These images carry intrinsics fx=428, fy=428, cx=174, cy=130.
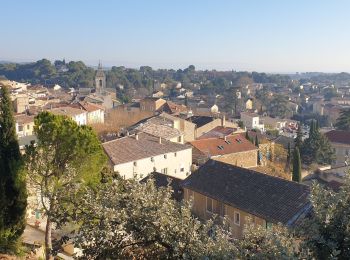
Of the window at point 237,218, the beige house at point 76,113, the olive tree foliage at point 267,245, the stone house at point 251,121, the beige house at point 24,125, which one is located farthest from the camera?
the stone house at point 251,121

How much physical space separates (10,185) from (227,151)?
87.1 ft

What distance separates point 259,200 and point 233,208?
4.93ft

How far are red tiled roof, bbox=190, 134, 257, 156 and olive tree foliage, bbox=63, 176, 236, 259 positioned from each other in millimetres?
30630

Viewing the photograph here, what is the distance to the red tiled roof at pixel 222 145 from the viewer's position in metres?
40.3

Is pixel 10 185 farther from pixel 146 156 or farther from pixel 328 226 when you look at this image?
pixel 146 156

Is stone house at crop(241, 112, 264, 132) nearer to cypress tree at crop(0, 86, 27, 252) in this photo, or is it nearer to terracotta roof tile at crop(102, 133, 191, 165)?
terracotta roof tile at crop(102, 133, 191, 165)

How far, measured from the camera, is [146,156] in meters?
32.5

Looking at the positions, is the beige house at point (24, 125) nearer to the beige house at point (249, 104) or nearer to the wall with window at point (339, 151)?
the wall with window at point (339, 151)


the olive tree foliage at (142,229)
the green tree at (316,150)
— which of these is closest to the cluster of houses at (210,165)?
the olive tree foliage at (142,229)

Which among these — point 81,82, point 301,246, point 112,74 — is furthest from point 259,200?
point 112,74

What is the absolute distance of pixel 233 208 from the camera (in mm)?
22109

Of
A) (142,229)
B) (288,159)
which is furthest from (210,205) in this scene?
(288,159)

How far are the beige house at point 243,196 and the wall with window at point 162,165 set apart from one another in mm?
6629

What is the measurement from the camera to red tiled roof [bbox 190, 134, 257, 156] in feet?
132
